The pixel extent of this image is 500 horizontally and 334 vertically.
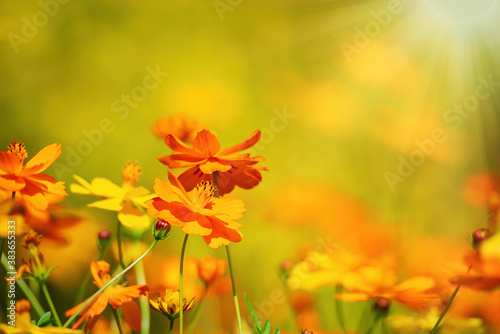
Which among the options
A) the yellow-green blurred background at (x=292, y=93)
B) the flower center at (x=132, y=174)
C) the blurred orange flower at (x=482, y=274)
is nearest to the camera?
the blurred orange flower at (x=482, y=274)

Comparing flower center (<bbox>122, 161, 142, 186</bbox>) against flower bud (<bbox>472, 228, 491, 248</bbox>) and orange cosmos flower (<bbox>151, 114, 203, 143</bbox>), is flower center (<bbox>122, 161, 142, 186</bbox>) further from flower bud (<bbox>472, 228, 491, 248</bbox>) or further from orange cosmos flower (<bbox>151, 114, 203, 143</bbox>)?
flower bud (<bbox>472, 228, 491, 248</bbox>)

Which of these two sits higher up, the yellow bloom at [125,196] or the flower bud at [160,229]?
the yellow bloom at [125,196]

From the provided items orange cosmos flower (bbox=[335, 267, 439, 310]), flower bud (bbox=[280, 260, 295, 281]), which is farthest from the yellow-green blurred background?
orange cosmos flower (bbox=[335, 267, 439, 310])

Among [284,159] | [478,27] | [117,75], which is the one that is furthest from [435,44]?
[117,75]

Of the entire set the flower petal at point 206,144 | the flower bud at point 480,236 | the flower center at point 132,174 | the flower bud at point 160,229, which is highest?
the flower petal at point 206,144

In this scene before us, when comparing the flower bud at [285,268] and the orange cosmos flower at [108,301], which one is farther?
the flower bud at [285,268]

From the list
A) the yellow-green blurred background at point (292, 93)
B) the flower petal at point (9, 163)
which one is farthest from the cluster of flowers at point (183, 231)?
the yellow-green blurred background at point (292, 93)

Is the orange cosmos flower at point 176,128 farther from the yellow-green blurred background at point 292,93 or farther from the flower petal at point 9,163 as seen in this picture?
the yellow-green blurred background at point 292,93

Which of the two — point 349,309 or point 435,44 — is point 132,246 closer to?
point 349,309
